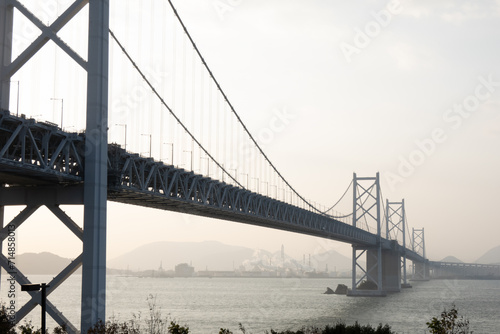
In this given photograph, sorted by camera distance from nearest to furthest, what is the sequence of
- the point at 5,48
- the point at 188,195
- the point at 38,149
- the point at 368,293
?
the point at 38,149 → the point at 5,48 → the point at 188,195 → the point at 368,293

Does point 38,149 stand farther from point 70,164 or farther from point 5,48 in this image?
point 5,48

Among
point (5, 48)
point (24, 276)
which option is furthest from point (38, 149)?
point (24, 276)

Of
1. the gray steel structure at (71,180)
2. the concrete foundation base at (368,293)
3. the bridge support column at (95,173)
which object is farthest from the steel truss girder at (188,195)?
the concrete foundation base at (368,293)

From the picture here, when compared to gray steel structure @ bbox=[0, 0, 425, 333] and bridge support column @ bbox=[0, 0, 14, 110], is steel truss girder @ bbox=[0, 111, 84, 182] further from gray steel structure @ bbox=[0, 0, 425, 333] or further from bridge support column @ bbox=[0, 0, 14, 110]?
bridge support column @ bbox=[0, 0, 14, 110]

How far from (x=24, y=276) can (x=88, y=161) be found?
4.07 metres

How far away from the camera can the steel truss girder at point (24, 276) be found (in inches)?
855

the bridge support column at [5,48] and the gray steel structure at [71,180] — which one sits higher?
the bridge support column at [5,48]

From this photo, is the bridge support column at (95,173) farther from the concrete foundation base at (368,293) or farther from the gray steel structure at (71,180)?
the concrete foundation base at (368,293)

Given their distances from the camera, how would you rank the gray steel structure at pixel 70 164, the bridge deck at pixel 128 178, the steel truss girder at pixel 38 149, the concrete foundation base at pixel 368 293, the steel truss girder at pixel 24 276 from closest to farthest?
the steel truss girder at pixel 38 149, the bridge deck at pixel 128 178, the gray steel structure at pixel 70 164, the steel truss girder at pixel 24 276, the concrete foundation base at pixel 368 293

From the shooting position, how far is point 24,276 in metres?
22.1

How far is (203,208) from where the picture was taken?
37.1 meters

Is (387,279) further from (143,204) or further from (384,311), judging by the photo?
(143,204)

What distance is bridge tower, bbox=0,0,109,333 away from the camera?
2178 cm

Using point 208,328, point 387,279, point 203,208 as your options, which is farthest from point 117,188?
point 387,279
